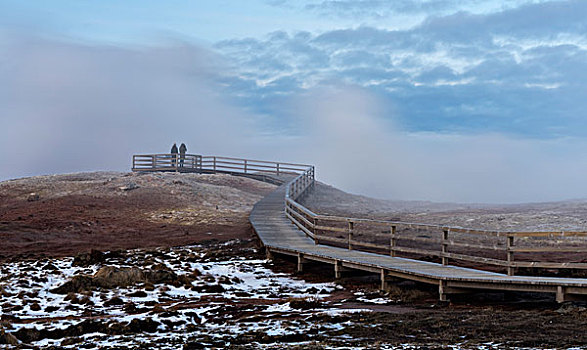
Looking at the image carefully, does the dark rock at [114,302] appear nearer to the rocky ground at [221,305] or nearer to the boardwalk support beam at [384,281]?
the rocky ground at [221,305]

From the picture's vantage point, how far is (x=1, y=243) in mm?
20562

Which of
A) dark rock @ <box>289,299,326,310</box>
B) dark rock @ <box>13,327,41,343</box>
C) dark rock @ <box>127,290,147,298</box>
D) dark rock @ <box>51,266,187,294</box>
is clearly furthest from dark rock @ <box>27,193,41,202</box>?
dark rock @ <box>289,299,326,310</box>

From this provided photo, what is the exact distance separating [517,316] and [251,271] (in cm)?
744

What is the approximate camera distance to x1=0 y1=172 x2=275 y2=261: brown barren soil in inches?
832

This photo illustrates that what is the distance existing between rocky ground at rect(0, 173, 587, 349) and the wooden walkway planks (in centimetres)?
35

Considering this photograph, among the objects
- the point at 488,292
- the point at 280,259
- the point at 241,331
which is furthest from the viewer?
the point at 280,259

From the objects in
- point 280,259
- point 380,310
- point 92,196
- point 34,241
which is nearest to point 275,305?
point 380,310

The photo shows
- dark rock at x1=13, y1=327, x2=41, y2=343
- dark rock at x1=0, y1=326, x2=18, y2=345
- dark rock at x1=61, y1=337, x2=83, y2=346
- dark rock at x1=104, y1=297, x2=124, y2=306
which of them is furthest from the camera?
dark rock at x1=104, y1=297, x2=124, y2=306

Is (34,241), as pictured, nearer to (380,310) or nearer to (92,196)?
(92,196)

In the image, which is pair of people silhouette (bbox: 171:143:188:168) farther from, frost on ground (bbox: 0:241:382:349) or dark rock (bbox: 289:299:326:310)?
dark rock (bbox: 289:299:326:310)

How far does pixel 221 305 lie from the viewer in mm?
10141

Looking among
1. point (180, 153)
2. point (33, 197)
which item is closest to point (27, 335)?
point (33, 197)

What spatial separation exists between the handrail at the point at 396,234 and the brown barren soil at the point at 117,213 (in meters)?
3.30

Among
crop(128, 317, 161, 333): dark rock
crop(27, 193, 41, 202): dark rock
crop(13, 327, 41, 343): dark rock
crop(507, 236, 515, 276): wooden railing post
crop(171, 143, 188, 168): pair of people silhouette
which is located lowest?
crop(13, 327, 41, 343): dark rock
